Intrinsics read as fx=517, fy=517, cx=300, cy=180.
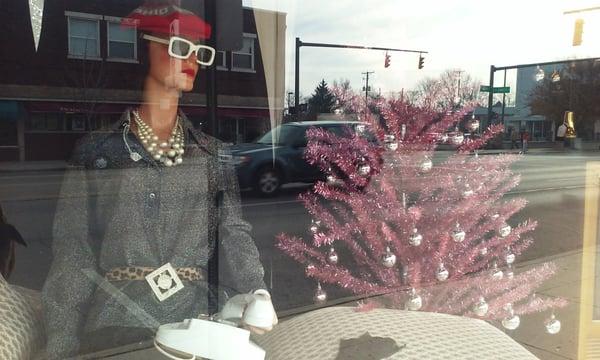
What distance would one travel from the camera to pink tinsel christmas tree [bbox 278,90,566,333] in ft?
4.95

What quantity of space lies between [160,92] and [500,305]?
Answer: 123 cm

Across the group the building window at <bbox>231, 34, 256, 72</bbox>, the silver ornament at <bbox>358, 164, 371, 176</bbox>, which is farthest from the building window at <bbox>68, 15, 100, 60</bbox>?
the silver ornament at <bbox>358, 164, 371, 176</bbox>

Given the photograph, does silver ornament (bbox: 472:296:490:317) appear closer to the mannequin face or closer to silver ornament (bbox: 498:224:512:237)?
silver ornament (bbox: 498:224:512:237)

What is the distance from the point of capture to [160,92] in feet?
4.41

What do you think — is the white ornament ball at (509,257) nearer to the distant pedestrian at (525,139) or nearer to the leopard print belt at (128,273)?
the distant pedestrian at (525,139)

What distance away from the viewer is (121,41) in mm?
1277

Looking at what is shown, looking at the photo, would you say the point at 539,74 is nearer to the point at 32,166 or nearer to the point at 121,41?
the point at 121,41

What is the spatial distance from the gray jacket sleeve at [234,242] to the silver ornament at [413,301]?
1.52 ft

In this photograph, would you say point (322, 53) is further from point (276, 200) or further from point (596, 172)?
point (596, 172)

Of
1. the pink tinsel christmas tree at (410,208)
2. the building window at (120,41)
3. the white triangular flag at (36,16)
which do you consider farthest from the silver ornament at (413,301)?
the white triangular flag at (36,16)

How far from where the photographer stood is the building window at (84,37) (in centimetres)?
121

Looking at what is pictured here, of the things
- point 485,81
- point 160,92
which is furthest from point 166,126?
point 485,81

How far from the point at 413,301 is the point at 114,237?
0.89m

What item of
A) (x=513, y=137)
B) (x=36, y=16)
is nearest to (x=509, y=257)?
(x=513, y=137)
